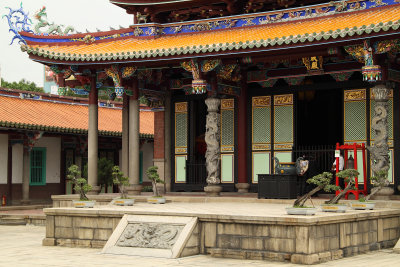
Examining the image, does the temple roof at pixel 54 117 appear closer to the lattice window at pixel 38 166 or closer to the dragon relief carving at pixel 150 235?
the lattice window at pixel 38 166

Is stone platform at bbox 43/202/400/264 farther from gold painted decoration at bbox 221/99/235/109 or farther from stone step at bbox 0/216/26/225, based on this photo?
stone step at bbox 0/216/26/225

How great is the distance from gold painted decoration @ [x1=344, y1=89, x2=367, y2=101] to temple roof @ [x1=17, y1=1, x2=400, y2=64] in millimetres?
2132

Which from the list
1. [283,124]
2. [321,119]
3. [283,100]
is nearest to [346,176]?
[283,124]

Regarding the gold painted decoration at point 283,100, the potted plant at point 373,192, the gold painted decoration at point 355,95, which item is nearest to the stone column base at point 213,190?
the gold painted decoration at point 283,100

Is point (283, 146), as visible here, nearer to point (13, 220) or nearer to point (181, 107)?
point (181, 107)

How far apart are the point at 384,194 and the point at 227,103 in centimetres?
654

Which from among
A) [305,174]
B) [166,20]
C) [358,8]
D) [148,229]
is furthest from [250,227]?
[166,20]

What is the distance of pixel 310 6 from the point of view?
770 inches

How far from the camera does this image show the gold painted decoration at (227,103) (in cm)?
2181

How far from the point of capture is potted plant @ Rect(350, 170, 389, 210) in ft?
49.4

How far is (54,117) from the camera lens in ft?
99.7

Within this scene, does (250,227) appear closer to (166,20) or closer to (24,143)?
(166,20)

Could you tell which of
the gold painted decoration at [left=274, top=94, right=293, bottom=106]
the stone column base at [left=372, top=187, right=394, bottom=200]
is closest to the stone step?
the gold painted decoration at [left=274, top=94, right=293, bottom=106]

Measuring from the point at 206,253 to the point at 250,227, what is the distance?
3.83ft
